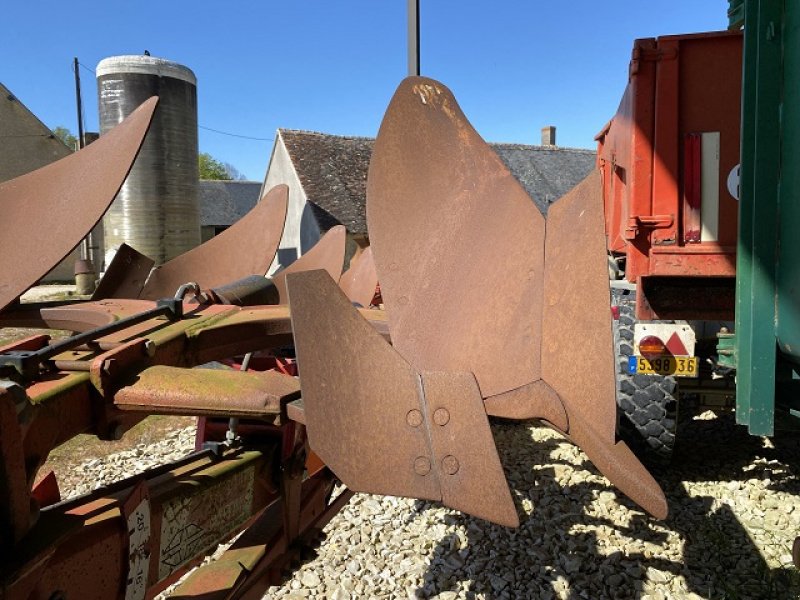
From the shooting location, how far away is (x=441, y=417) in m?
1.17

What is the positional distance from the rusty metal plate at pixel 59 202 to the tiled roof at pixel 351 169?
38.1 feet

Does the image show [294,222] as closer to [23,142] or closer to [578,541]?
[23,142]

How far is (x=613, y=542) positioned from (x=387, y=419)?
255 centimetres

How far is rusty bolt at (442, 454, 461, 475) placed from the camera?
3.67 ft

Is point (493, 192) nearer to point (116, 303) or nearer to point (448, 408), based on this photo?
point (448, 408)

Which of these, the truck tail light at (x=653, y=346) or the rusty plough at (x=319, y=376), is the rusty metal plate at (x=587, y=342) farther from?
the truck tail light at (x=653, y=346)

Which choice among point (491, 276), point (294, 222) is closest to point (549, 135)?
point (294, 222)

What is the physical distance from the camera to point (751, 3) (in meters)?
2.09

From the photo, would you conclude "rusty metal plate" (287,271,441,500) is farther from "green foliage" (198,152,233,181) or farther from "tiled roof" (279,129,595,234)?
"green foliage" (198,152,233,181)

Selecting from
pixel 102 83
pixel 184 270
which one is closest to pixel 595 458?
pixel 184 270

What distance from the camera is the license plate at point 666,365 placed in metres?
3.36

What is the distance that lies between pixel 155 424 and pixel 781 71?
16.5ft

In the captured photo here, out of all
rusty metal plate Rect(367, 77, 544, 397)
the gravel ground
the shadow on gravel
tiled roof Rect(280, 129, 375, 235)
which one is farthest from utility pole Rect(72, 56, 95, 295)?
rusty metal plate Rect(367, 77, 544, 397)

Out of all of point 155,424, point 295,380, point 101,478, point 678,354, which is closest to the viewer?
point 295,380
